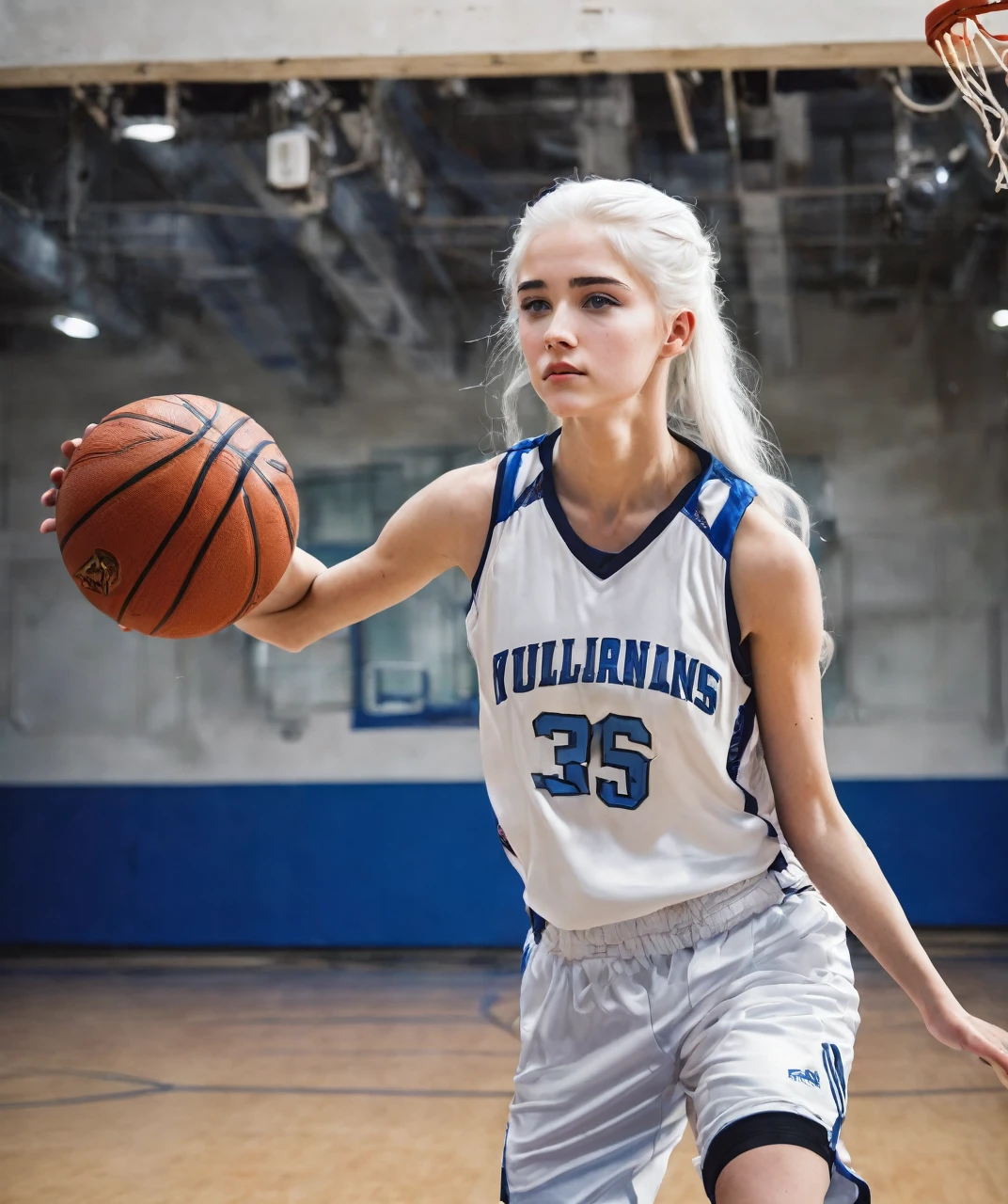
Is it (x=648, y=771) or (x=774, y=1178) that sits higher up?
(x=648, y=771)

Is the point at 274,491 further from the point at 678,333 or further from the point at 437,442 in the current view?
the point at 437,442

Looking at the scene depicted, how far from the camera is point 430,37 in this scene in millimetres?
3541

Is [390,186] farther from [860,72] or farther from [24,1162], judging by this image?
[24,1162]

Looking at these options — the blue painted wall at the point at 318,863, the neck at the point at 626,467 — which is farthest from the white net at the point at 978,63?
the blue painted wall at the point at 318,863

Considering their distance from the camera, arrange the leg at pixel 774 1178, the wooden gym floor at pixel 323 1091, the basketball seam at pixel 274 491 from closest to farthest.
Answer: the leg at pixel 774 1178 < the basketball seam at pixel 274 491 < the wooden gym floor at pixel 323 1091

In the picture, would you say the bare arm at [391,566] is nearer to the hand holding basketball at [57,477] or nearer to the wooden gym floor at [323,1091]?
the hand holding basketball at [57,477]

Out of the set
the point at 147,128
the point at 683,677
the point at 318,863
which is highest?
the point at 147,128

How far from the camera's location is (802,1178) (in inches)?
53.4

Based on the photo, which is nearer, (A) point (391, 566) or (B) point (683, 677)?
(B) point (683, 677)

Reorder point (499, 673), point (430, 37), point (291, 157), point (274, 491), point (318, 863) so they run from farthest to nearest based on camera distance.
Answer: point (318, 863)
point (291, 157)
point (430, 37)
point (274, 491)
point (499, 673)

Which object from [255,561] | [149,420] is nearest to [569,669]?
[255,561]

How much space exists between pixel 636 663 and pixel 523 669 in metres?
0.15

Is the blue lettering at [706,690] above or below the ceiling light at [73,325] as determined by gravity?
below

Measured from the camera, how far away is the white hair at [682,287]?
1.64m
